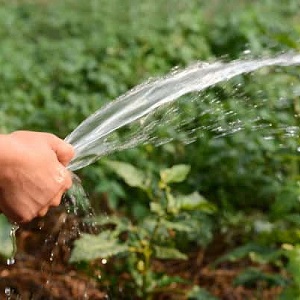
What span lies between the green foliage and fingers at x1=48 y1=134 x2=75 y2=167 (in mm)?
748

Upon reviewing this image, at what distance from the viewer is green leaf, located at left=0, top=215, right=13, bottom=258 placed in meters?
2.80

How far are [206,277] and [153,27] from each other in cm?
243

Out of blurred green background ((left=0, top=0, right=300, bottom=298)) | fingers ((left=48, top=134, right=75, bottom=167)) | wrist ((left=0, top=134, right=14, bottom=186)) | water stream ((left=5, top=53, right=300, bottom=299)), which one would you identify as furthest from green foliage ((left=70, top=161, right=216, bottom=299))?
wrist ((left=0, top=134, right=14, bottom=186))

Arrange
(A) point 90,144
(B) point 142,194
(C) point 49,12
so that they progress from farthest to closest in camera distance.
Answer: (C) point 49,12 → (B) point 142,194 → (A) point 90,144

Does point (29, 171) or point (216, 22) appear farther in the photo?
point (216, 22)

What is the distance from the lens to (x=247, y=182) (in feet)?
12.1

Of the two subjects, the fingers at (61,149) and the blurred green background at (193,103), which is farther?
the blurred green background at (193,103)

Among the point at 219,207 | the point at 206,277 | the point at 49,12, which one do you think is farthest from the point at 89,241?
the point at 49,12

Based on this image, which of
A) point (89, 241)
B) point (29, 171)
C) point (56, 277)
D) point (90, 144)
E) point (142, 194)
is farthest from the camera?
point (142, 194)

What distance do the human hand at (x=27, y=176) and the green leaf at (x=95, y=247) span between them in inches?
31.2

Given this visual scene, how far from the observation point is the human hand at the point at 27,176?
71.9 inches

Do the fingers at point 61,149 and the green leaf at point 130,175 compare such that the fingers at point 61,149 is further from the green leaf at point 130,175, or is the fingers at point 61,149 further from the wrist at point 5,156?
the green leaf at point 130,175

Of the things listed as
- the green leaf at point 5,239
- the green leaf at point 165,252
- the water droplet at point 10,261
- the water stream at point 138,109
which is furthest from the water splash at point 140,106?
the water droplet at point 10,261

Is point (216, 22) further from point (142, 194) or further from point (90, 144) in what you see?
point (90, 144)
